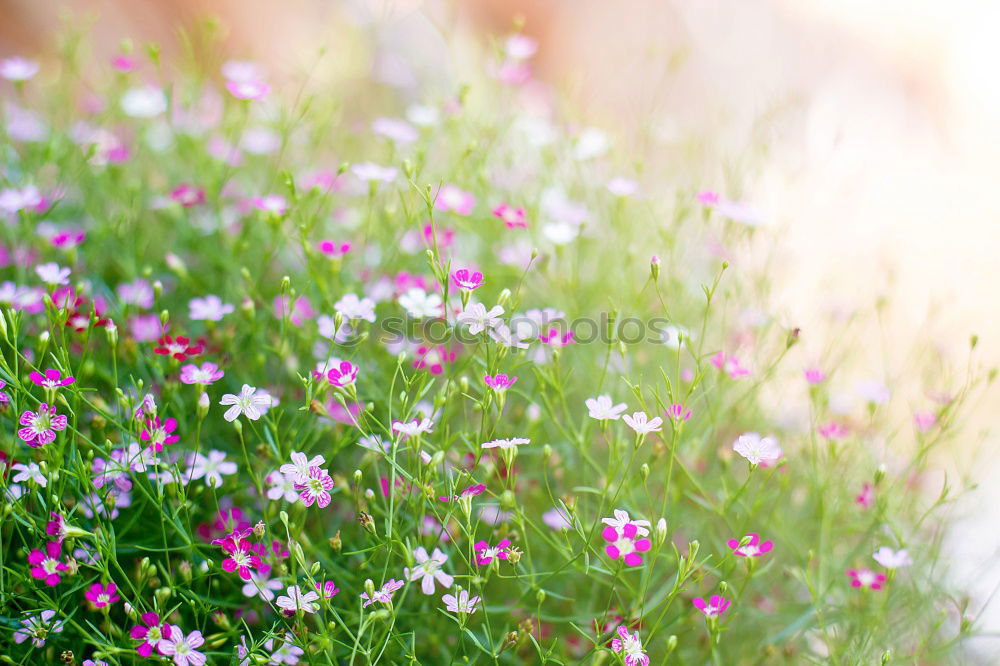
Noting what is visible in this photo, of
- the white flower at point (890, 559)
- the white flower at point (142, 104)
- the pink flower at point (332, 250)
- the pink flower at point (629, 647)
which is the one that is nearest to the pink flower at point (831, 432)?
the white flower at point (890, 559)

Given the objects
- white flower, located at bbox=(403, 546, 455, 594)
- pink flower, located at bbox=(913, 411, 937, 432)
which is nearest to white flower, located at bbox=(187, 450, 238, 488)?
white flower, located at bbox=(403, 546, 455, 594)

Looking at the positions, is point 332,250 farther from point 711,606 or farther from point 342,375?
point 711,606

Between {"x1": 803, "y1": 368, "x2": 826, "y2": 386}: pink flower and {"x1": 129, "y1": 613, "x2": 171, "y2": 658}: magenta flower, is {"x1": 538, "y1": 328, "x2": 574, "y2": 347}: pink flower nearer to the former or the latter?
{"x1": 803, "y1": 368, "x2": 826, "y2": 386}: pink flower

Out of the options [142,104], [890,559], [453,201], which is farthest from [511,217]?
[142,104]

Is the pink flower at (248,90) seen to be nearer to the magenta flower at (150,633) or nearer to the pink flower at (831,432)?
the magenta flower at (150,633)

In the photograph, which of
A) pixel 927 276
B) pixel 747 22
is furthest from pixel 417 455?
pixel 747 22
